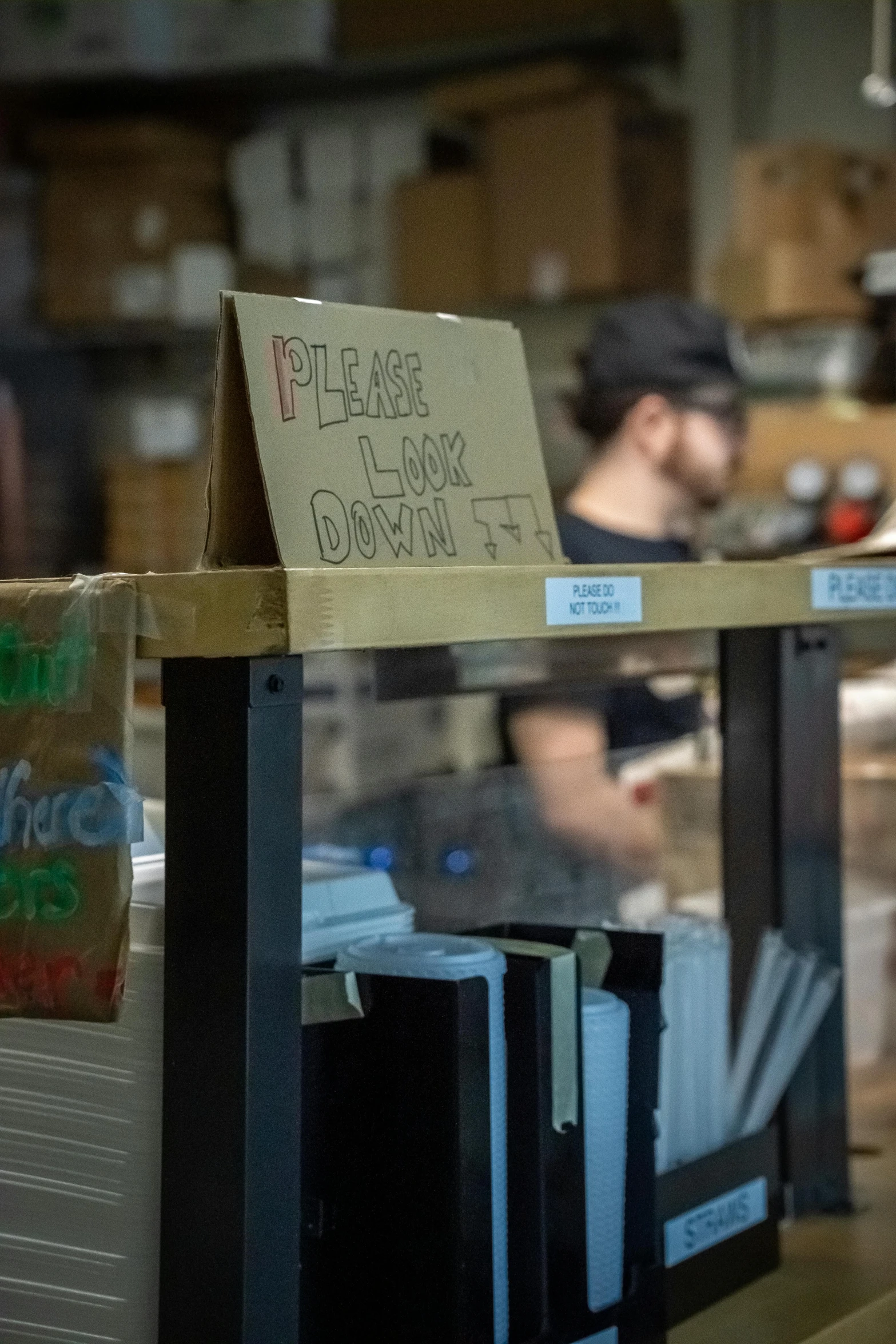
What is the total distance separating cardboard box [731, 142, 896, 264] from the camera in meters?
3.49

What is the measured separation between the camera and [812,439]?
11.0 ft

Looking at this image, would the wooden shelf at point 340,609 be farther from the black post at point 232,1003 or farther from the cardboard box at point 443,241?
the cardboard box at point 443,241

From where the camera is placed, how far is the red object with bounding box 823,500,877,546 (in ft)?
10.8

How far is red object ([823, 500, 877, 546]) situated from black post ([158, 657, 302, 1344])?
8.52 ft

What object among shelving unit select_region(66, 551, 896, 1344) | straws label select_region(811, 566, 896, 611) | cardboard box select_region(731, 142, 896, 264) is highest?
cardboard box select_region(731, 142, 896, 264)

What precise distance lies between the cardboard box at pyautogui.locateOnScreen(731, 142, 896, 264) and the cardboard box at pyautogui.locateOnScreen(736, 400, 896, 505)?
0.36 m

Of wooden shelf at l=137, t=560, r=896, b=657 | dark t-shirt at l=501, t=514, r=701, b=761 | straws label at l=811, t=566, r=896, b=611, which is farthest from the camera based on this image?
dark t-shirt at l=501, t=514, r=701, b=761

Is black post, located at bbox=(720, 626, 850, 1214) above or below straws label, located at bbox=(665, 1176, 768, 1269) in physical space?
above

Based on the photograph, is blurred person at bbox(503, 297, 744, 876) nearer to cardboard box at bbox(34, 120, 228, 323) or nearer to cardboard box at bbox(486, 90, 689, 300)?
cardboard box at bbox(486, 90, 689, 300)

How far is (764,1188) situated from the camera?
1.19 metres

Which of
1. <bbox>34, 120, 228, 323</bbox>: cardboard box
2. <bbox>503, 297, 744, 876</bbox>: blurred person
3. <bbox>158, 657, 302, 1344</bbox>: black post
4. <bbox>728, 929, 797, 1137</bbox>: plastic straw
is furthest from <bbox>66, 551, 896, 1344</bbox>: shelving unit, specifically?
<bbox>34, 120, 228, 323</bbox>: cardboard box

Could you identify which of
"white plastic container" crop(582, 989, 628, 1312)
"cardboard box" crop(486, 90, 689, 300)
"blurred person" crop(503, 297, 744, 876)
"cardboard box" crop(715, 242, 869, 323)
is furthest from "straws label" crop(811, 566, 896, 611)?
"cardboard box" crop(486, 90, 689, 300)

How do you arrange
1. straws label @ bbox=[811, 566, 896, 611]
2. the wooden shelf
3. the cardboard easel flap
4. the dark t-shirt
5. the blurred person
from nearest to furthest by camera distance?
1. the wooden shelf
2. the cardboard easel flap
3. straws label @ bbox=[811, 566, 896, 611]
4. the dark t-shirt
5. the blurred person

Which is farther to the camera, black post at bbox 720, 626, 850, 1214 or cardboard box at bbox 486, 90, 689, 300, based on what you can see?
cardboard box at bbox 486, 90, 689, 300
